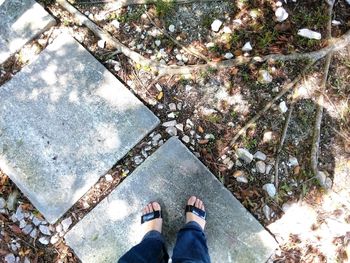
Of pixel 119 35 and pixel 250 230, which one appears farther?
pixel 119 35

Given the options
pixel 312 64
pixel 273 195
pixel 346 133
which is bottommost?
pixel 273 195

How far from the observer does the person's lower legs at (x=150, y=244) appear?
2.71 metres

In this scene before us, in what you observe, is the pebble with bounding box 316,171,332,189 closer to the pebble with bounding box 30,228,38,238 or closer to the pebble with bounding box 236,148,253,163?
the pebble with bounding box 236,148,253,163

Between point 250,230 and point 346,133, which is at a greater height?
point 346,133

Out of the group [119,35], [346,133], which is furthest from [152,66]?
[346,133]

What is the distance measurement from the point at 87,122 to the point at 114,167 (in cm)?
43

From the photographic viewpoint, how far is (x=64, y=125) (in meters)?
3.21

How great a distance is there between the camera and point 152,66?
3281 mm

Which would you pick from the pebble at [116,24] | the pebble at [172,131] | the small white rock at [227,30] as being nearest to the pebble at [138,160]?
the pebble at [172,131]

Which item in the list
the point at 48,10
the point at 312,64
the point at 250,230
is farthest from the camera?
the point at 48,10

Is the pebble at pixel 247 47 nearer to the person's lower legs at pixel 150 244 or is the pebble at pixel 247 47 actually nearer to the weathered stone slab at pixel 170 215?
the weathered stone slab at pixel 170 215

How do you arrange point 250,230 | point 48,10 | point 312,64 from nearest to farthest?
point 250,230, point 312,64, point 48,10

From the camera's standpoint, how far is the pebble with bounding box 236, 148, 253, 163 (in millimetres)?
3080

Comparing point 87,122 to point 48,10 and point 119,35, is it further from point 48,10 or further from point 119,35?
point 48,10
